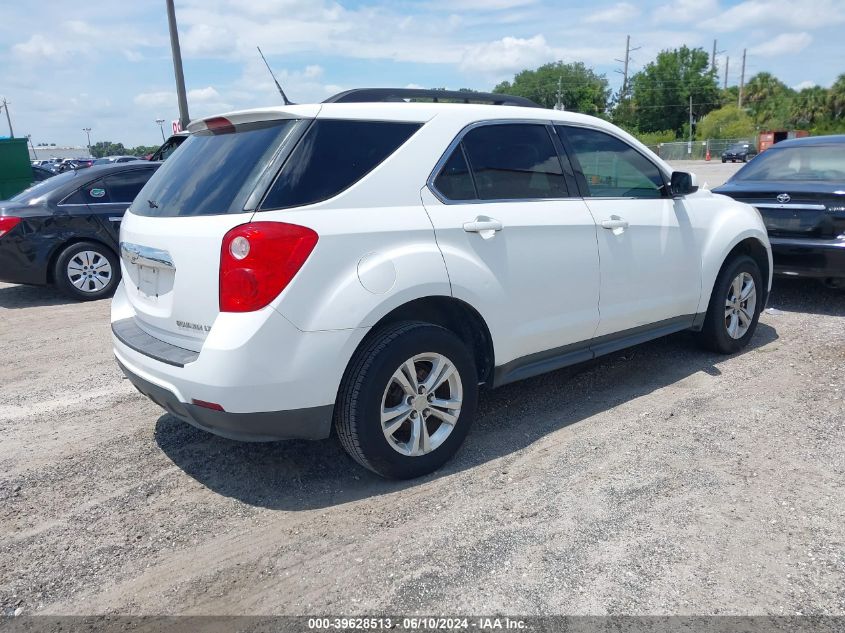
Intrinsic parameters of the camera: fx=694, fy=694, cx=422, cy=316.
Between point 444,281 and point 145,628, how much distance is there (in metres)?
1.92

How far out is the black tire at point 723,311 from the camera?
5.18 meters

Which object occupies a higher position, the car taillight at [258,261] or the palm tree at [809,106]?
the palm tree at [809,106]

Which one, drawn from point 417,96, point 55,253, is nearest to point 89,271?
point 55,253

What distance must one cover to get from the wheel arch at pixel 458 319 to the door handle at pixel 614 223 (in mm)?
1122

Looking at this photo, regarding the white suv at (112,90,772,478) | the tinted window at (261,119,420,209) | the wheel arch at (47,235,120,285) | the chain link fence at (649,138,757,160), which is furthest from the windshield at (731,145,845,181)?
the chain link fence at (649,138,757,160)

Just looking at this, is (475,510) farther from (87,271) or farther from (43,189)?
(43,189)

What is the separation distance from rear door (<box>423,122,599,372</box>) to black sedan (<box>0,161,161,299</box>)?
5.96 meters

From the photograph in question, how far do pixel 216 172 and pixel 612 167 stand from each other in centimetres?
255

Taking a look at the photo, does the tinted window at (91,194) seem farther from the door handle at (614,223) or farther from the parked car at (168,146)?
the door handle at (614,223)

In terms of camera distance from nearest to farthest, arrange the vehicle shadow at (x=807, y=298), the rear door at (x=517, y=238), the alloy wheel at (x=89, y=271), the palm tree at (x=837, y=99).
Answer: the rear door at (x=517, y=238) < the vehicle shadow at (x=807, y=298) < the alloy wheel at (x=89, y=271) < the palm tree at (x=837, y=99)

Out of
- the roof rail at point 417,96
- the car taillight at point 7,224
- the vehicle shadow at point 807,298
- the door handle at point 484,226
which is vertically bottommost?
the vehicle shadow at point 807,298

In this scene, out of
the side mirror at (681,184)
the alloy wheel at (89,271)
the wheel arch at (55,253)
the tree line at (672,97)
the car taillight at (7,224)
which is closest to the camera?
the side mirror at (681,184)

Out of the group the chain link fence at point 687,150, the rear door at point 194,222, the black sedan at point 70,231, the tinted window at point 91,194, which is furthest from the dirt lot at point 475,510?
the chain link fence at point 687,150

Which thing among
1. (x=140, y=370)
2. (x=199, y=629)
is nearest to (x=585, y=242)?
(x=140, y=370)
